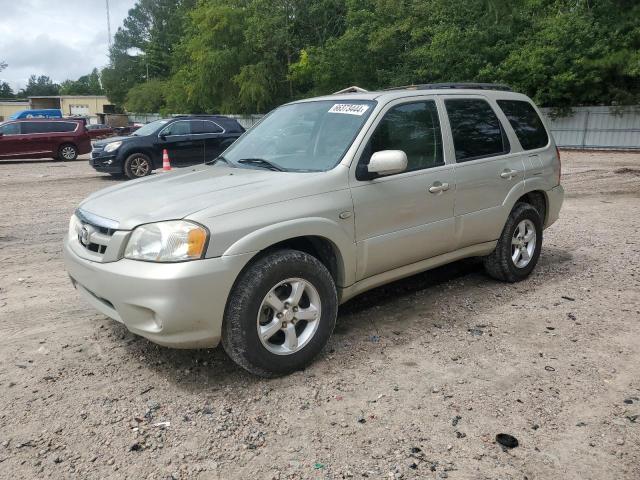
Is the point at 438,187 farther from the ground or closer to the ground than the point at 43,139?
closer to the ground

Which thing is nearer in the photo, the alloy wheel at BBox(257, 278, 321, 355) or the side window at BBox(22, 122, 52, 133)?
the alloy wheel at BBox(257, 278, 321, 355)

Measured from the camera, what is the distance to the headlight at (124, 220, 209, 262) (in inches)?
121

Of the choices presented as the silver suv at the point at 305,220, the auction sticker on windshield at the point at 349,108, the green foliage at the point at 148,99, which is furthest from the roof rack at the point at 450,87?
the green foliage at the point at 148,99

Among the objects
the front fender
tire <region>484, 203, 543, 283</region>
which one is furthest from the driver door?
tire <region>484, 203, 543, 283</region>

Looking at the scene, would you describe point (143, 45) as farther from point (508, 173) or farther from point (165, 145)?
point (508, 173)

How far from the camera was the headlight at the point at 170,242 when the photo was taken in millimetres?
3084

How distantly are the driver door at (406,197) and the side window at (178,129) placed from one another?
37.6 ft

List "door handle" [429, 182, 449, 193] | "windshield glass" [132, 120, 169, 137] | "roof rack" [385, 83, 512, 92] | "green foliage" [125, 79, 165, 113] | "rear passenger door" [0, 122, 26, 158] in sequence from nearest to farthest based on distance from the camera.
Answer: "door handle" [429, 182, 449, 193] → "roof rack" [385, 83, 512, 92] → "windshield glass" [132, 120, 169, 137] → "rear passenger door" [0, 122, 26, 158] → "green foliage" [125, 79, 165, 113]

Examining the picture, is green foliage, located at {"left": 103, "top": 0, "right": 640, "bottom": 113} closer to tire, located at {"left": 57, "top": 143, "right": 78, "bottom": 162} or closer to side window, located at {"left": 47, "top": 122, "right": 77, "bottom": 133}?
side window, located at {"left": 47, "top": 122, "right": 77, "bottom": 133}

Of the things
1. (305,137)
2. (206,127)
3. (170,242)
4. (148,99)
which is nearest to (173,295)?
(170,242)

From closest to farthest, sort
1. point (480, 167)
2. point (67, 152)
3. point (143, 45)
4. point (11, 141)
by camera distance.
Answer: point (480, 167), point (11, 141), point (67, 152), point (143, 45)

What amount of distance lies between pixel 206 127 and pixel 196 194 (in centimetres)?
1234

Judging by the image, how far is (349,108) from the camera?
13.8 feet

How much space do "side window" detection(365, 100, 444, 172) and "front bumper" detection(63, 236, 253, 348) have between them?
1.45 metres
